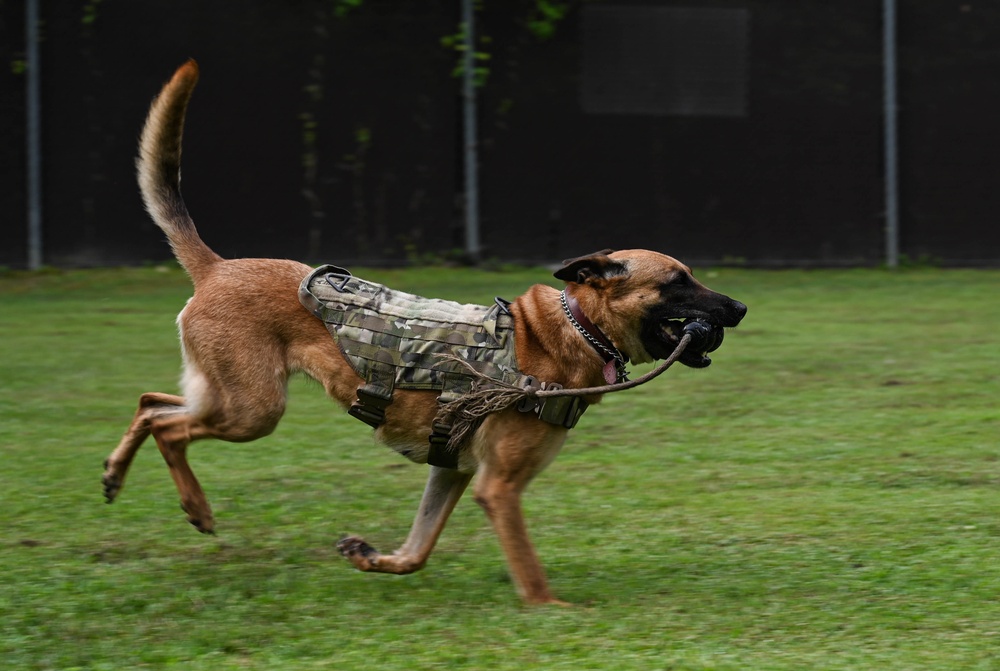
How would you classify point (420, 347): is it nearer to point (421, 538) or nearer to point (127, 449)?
point (421, 538)

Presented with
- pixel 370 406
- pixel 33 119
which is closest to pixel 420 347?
pixel 370 406

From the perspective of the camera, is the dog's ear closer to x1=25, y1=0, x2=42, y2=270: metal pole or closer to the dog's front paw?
the dog's front paw

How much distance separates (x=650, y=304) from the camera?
14.6ft

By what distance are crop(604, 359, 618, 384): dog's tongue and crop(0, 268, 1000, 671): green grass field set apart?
0.73 m

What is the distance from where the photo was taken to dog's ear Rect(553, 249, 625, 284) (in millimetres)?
4473

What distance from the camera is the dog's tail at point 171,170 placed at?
518 centimetres

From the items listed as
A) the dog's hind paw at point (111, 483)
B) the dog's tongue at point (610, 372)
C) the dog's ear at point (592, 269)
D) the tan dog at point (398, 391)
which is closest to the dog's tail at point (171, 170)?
the tan dog at point (398, 391)

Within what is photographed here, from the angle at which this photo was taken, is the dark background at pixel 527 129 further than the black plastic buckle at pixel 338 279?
Yes

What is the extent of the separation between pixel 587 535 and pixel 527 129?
8442 mm

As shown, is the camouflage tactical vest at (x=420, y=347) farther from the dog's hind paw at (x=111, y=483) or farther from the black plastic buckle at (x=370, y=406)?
the dog's hind paw at (x=111, y=483)

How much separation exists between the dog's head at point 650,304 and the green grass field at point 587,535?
34.4 inches

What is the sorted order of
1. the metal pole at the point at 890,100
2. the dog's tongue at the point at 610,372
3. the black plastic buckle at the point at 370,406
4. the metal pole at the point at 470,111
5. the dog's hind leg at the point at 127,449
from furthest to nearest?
1. the metal pole at the point at 890,100
2. the metal pole at the point at 470,111
3. the dog's hind leg at the point at 127,449
4. the black plastic buckle at the point at 370,406
5. the dog's tongue at the point at 610,372

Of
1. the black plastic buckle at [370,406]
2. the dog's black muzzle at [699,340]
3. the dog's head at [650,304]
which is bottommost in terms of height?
the black plastic buckle at [370,406]

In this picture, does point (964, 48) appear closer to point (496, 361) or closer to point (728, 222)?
point (728, 222)
